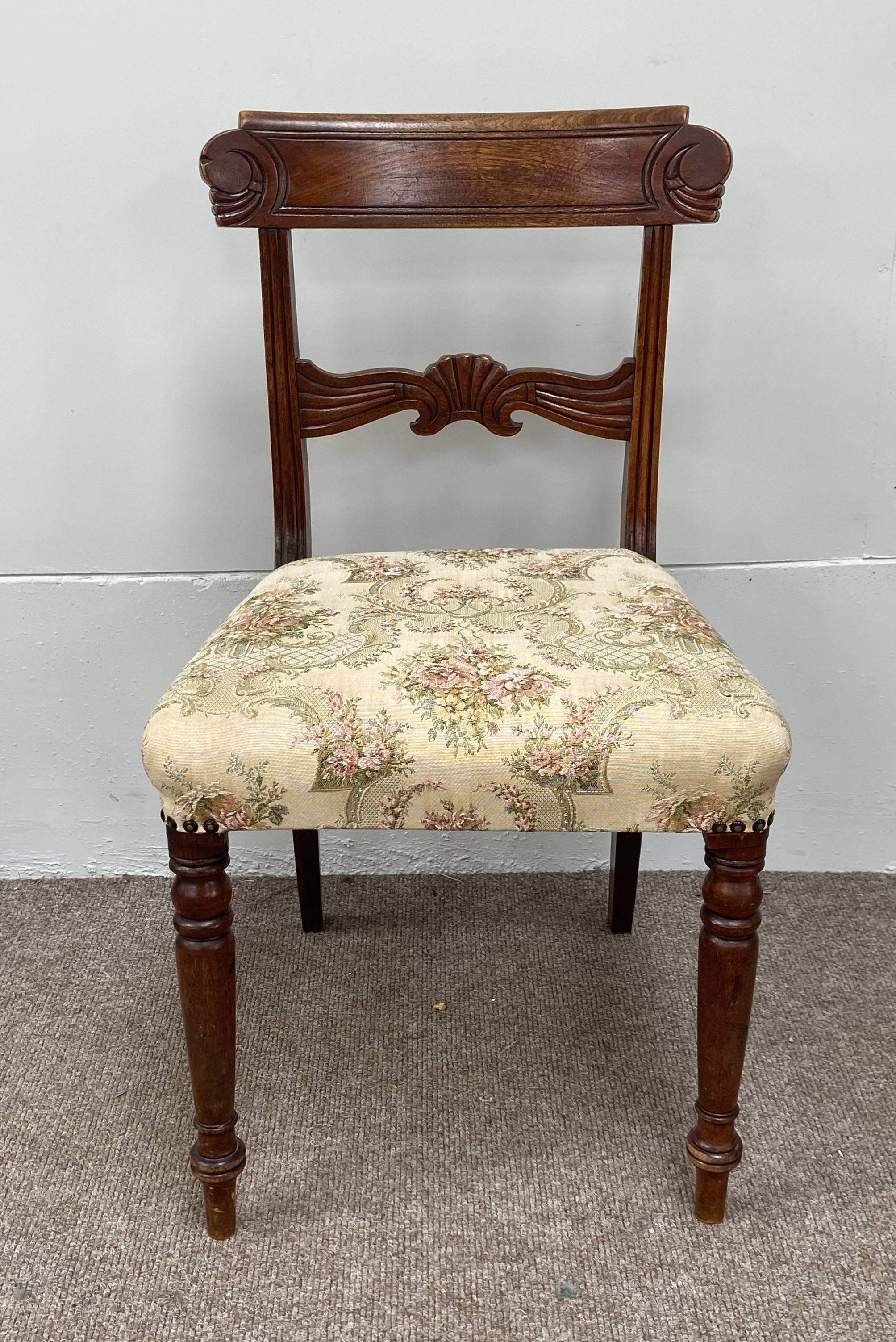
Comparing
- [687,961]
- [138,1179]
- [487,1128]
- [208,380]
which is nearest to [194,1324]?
[138,1179]

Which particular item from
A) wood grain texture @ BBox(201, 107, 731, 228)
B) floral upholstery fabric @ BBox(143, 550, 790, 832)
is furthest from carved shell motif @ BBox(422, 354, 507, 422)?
floral upholstery fabric @ BBox(143, 550, 790, 832)

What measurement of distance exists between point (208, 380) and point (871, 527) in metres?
0.89

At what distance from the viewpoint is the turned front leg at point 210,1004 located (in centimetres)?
94

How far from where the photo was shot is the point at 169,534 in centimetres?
152

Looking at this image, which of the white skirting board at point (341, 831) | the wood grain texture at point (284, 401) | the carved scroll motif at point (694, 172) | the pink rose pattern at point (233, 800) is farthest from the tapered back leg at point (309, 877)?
the carved scroll motif at point (694, 172)

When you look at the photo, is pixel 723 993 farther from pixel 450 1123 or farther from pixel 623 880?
pixel 623 880

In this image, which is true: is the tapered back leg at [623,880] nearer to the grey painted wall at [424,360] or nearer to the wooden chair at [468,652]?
the grey painted wall at [424,360]

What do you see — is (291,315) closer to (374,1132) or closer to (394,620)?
(394,620)

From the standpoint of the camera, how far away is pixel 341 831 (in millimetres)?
1674

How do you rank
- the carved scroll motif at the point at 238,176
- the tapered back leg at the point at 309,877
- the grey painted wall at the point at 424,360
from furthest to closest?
the tapered back leg at the point at 309,877
the grey painted wall at the point at 424,360
the carved scroll motif at the point at 238,176

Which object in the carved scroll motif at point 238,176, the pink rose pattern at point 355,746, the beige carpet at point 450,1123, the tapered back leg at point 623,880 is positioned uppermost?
the carved scroll motif at point 238,176

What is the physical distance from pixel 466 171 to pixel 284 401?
0.30 metres

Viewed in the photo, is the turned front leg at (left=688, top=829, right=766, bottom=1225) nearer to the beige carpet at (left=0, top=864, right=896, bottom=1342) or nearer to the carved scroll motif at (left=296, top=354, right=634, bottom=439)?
the beige carpet at (left=0, top=864, right=896, bottom=1342)

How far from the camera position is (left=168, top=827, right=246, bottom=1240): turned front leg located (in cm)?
94
